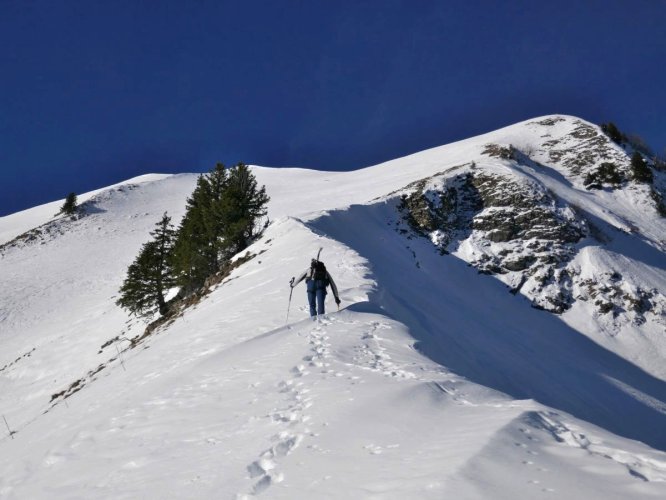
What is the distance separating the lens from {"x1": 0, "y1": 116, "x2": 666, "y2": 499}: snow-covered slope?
4414mm

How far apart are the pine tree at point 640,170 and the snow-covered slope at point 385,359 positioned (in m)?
2.70

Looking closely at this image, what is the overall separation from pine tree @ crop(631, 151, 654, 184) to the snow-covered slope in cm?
270

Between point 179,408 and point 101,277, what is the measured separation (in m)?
42.0

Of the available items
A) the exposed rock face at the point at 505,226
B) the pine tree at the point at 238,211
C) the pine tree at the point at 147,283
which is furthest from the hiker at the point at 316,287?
the exposed rock face at the point at 505,226

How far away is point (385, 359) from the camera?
27.6 feet

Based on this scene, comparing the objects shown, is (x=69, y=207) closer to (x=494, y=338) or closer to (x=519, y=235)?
(x=519, y=235)

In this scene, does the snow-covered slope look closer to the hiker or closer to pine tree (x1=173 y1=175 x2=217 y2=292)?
the hiker

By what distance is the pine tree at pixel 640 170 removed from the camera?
4259cm

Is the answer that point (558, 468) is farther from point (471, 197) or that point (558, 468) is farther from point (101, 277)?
point (101, 277)

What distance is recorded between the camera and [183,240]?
89.1ft

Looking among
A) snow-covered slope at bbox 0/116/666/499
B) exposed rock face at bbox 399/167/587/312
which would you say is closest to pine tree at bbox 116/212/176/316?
snow-covered slope at bbox 0/116/666/499

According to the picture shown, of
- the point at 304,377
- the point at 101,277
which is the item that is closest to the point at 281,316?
the point at 304,377

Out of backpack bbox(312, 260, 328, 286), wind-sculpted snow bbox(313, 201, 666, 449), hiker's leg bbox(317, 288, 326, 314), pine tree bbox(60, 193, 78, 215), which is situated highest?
pine tree bbox(60, 193, 78, 215)

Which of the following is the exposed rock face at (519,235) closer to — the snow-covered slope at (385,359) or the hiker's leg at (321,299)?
the snow-covered slope at (385,359)
